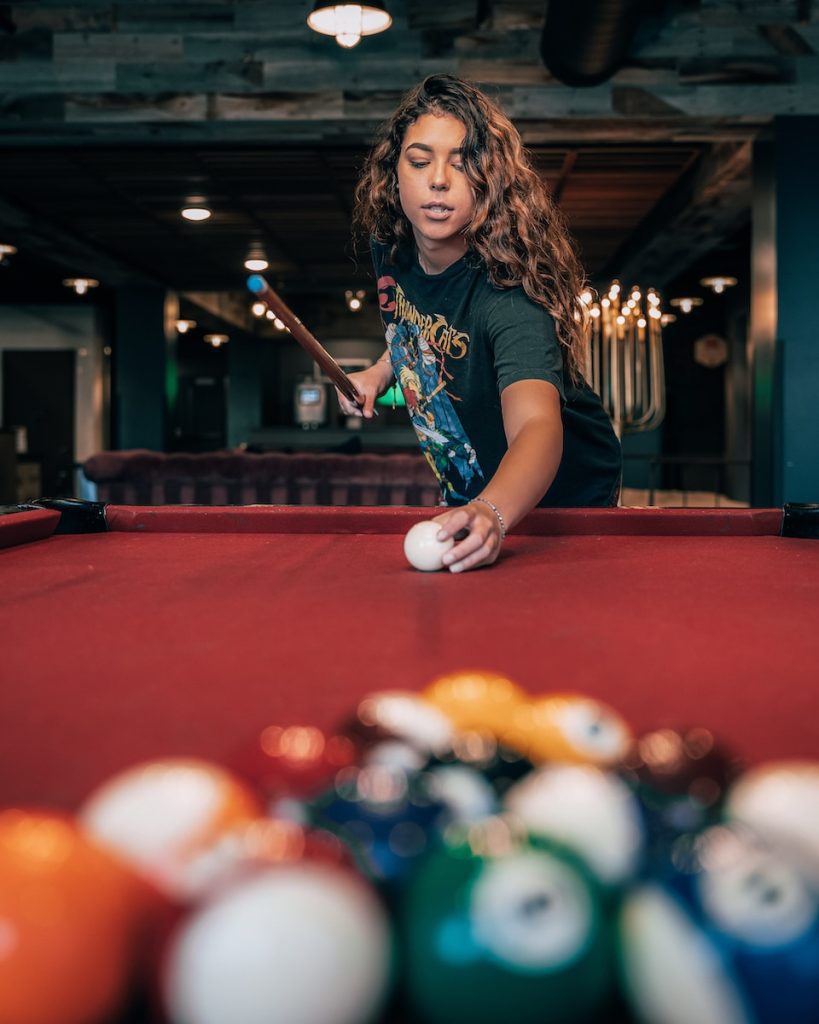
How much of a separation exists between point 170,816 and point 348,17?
3.65m

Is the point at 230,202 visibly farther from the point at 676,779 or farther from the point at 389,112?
the point at 676,779

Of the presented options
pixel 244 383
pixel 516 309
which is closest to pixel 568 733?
pixel 516 309

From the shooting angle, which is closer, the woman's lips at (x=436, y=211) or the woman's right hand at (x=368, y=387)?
the woman's lips at (x=436, y=211)

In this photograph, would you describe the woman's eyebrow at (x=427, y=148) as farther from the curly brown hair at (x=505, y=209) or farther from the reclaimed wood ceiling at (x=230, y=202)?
the reclaimed wood ceiling at (x=230, y=202)

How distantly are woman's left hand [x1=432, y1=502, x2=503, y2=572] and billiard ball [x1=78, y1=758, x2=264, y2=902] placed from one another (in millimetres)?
792

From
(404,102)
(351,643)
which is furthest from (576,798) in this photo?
(404,102)

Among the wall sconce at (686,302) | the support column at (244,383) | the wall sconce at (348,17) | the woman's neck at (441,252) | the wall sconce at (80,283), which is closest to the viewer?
the woman's neck at (441,252)

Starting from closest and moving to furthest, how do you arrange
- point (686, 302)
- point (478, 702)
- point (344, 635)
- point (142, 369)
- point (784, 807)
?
point (784, 807)
point (478, 702)
point (344, 635)
point (142, 369)
point (686, 302)

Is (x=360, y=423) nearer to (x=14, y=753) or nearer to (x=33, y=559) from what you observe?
(x=33, y=559)

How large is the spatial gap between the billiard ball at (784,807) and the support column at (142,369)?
402 inches

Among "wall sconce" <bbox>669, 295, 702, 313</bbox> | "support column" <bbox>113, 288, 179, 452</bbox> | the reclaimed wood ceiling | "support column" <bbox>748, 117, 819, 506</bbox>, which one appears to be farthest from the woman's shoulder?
"wall sconce" <bbox>669, 295, 702, 313</bbox>

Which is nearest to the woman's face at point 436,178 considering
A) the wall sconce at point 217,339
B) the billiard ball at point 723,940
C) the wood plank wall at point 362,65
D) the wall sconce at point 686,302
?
the billiard ball at point 723,940

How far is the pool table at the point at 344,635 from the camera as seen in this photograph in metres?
0.62

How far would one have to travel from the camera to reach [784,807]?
45 centimetres
